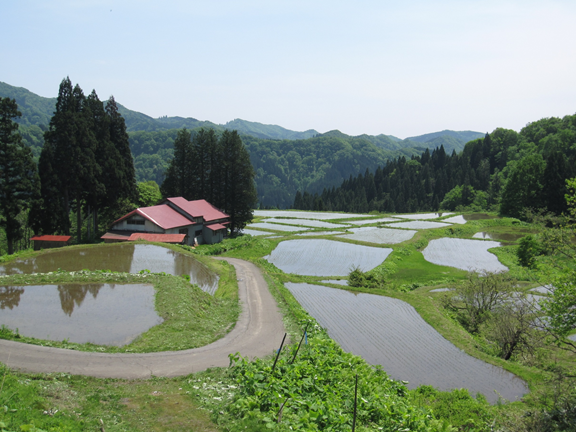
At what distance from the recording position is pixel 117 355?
1248cm

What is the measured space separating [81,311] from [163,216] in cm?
2439

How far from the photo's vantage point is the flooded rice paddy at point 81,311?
14.2 m

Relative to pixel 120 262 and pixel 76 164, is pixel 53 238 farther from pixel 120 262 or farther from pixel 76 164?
pixel 120 262

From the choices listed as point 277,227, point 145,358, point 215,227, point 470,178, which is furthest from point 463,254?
point 470,178

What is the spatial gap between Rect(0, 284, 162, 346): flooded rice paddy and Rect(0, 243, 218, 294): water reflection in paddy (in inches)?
176

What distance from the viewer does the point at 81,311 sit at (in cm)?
1658

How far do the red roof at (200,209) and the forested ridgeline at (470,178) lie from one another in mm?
53384

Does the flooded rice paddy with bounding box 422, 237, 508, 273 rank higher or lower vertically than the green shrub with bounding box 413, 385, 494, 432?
higher

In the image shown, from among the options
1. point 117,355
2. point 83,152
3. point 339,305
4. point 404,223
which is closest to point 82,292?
point 117,355

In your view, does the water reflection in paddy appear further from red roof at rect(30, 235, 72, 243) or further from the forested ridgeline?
the forested ridgeline

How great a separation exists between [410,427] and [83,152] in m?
37.6

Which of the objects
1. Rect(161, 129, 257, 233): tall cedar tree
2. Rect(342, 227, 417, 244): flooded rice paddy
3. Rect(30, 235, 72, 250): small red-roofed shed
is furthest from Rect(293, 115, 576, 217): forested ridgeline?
Rect(30, 235, 72, 250): small red-roofed shed

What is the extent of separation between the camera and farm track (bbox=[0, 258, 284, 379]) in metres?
11.2

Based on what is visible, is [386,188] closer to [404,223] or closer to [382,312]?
[404,223]
